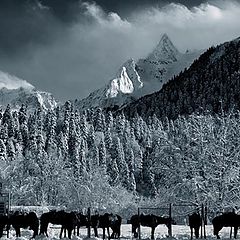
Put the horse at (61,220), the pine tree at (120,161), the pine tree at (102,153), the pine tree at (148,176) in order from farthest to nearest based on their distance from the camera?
the pine tree at (102,153)
the pine tree at (120,161)
the pine tree at (148,176)
the horse at (61,220)

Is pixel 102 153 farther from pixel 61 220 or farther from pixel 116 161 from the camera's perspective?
pixel 61 220

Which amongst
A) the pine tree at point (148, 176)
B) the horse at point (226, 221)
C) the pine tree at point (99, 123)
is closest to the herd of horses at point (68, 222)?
the horse at point (226, 221)

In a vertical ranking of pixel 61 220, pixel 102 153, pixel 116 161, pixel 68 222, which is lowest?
pixel 68 222

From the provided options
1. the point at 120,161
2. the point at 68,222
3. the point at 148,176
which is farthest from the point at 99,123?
the point at 68,222

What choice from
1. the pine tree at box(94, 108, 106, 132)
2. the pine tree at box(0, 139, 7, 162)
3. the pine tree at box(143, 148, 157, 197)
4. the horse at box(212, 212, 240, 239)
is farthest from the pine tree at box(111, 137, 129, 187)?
the horse at box(212, 212, 240, 239)

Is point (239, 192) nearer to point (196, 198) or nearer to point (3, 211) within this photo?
point (196, 198)

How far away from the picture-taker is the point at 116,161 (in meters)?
153

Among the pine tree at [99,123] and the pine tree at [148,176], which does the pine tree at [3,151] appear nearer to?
the pine tree at [148,176]

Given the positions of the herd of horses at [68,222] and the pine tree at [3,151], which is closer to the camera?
the herd of horses at [68,222]

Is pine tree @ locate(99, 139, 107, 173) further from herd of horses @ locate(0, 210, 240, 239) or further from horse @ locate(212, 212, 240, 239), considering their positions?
horse @ locate(212, 212, 240, 239)

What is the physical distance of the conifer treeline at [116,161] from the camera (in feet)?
182

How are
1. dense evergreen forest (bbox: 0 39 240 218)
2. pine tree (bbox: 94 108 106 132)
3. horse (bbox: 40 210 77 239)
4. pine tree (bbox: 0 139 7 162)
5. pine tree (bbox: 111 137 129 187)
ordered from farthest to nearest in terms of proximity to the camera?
pine tree (bbox: 94 108 106 132) → pine tree (bbox: 111 137 129 187) → pine tree (bbox: 0 139 7 162) → dense evergreen forest (bbox: 0 39 240 218) → horse (bbox: 40 210 77 239)

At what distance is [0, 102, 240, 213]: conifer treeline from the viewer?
55531 mm

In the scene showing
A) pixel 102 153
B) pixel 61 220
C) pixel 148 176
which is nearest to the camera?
pixel 61 220
